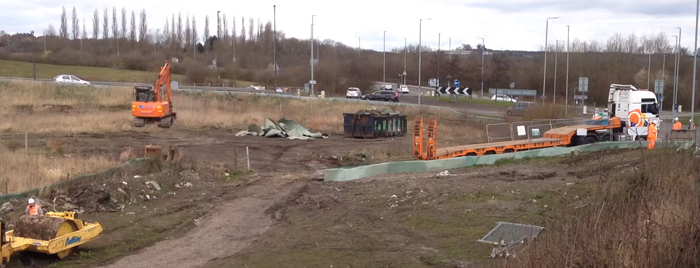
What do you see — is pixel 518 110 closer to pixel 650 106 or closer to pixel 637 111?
pixel 650 106

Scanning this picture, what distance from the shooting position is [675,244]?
7055mm

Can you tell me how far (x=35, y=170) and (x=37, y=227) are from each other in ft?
27.8

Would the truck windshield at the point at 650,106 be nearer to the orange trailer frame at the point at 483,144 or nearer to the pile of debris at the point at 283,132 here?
the orange trailer frame at the point at 483,144

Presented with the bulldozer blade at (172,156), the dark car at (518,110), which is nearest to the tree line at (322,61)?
the dark car at (518,110)

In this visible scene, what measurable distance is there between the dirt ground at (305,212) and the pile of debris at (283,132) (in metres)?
12.9

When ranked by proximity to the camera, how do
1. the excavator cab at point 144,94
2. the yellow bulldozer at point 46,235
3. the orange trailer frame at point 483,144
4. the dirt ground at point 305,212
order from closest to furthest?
the yellow bulldozer at point 46,235 → the dirt ground at point 305,212 → the orange trailer frame at point 483,144 → the excavator cab at point 144,94

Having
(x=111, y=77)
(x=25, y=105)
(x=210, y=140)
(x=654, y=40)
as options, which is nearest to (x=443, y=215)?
(x=210, y=140)

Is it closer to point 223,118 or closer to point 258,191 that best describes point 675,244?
point 258,191

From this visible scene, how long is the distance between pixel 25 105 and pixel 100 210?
135 ft

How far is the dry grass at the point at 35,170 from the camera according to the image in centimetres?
1761

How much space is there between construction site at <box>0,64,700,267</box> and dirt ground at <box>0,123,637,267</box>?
0.05 m

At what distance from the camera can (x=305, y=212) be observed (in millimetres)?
17109

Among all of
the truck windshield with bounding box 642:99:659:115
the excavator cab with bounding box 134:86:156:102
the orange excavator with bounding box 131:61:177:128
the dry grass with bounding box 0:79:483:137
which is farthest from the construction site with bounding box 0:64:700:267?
the dry grass with bounding box 0:79:483:137

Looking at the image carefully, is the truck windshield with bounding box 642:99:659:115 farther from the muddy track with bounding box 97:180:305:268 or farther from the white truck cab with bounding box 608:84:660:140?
the muddy track with bounding box 97:180:305:268
